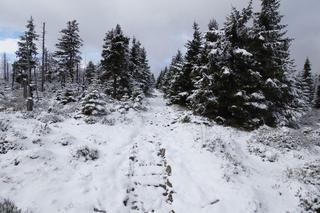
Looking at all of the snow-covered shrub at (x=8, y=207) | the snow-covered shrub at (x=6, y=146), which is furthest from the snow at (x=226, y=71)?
the snow-covered shrub at (x=8, y=207)

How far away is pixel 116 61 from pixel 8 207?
89.6 ft

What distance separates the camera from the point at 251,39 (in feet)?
60.6

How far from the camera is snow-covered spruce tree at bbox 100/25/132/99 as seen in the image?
31.5 metres

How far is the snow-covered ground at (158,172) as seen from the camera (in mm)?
6895

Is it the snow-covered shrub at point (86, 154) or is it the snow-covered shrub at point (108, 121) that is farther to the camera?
the snow-covered shrub at point (108, 121)

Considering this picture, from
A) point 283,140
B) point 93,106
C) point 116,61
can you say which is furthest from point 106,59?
point 283,140

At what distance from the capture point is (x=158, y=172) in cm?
911

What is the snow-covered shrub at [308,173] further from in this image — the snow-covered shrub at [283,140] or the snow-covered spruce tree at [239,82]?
the snow-covered spruce tree at [239,82]

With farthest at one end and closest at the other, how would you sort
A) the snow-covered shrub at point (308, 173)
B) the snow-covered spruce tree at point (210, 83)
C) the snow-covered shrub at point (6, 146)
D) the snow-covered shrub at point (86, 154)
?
the snow-covered spruce tree at point (210, 83), the snow-covered shrub at point (86, 154), the snow-covered shrub at point (6, 146), the snow-covered shrub at point (308, 173)

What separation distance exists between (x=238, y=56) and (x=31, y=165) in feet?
47.5

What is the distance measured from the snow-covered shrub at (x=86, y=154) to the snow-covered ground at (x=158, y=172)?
59 millimetres

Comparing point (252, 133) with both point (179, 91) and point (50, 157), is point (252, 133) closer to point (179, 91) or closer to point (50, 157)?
point (50, 157)

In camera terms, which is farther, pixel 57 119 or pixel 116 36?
pixel 116 36

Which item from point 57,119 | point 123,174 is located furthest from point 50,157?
point 57,119
